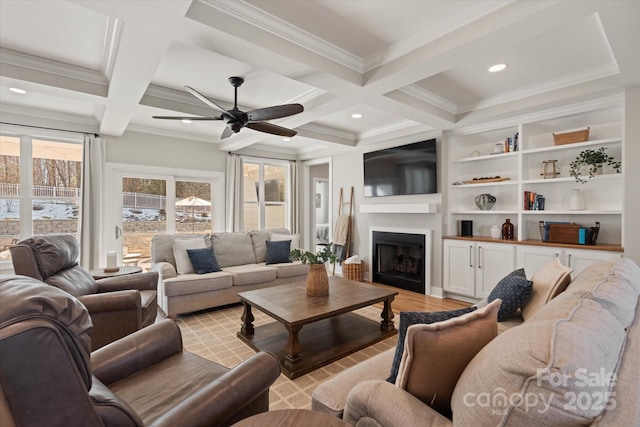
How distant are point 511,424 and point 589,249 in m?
3.40

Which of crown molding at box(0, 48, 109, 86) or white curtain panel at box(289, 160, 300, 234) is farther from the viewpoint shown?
white curtain panel at box(289, 160, 300, 234)

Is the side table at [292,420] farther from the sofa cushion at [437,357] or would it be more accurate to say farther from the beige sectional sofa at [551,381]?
the sofa cushion at [437,357]

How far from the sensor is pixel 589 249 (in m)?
3.22

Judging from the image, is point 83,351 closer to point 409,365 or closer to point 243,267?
point 409,365

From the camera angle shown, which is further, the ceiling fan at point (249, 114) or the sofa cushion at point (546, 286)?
the ceiling fan at point (249, 114)

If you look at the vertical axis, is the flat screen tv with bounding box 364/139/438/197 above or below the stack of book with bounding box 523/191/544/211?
above

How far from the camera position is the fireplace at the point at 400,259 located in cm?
480

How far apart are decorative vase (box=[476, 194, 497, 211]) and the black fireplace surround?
0.93 m

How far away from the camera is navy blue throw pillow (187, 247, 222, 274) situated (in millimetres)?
3939

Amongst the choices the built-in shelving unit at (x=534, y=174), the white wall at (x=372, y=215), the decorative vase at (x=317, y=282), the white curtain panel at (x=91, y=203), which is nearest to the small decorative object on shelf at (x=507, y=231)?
the built-in shelving unit at (x=534, y=174)

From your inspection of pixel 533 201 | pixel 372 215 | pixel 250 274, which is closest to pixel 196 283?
pixel 250 274

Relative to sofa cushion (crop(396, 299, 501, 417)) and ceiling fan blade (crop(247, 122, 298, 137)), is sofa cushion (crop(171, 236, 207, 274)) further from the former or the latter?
sofa cushion (crop(396, 299, 501, 417))

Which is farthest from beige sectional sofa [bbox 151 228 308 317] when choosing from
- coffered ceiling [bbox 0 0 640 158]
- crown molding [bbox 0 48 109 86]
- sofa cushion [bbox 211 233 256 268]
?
crown molding [bbox 0 48 109 86]

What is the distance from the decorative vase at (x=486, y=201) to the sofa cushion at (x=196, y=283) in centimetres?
349
